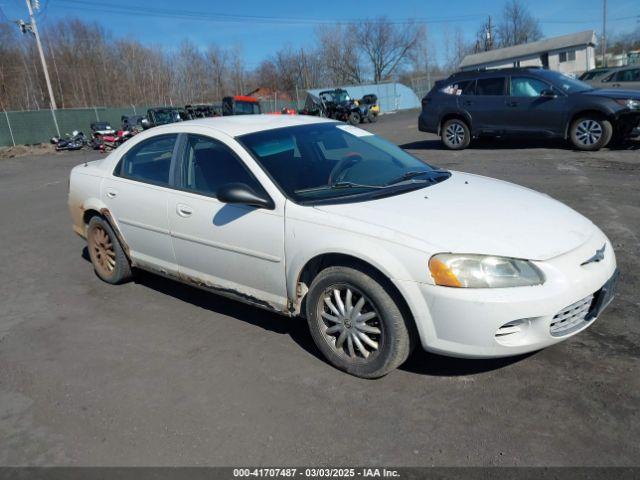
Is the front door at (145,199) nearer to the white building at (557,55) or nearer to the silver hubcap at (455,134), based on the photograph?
the silver hubcap at (455,134)

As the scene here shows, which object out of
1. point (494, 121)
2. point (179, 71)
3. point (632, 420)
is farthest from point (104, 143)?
point (179, 71)

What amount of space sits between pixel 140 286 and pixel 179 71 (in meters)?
61.3

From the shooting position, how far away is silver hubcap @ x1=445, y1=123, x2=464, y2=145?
1265 cm

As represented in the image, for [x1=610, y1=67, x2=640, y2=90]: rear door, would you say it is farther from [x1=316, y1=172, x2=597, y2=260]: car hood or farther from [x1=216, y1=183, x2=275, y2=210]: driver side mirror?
[x1=216, y1=183, x2=275, y2=210]: driver side mirror

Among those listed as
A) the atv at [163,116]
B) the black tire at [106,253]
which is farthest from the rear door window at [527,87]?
the atv at [163,116]

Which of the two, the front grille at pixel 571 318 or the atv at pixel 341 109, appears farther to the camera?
the atv at pixel 341 109

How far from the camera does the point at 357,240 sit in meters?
3.01

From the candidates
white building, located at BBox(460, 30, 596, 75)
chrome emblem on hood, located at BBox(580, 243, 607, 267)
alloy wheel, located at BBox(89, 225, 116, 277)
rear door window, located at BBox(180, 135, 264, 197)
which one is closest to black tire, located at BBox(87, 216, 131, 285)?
alloy wheel, located at BBox(89, 225, 116, 277)

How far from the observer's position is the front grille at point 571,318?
9.23ft

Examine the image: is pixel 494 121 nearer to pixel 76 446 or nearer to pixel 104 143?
pixel 76 446

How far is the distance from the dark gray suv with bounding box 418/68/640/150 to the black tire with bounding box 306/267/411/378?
30.9 ft

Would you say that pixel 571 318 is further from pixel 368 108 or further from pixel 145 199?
pixel 368 108

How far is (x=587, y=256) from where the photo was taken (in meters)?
2.99

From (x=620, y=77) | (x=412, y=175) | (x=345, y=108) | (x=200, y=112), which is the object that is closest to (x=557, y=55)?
(x=345, y=108)
